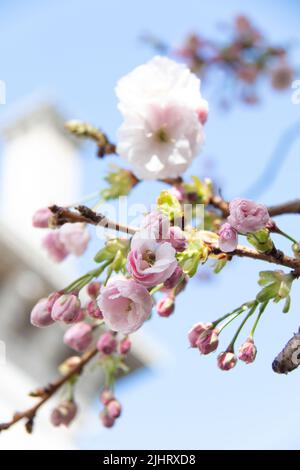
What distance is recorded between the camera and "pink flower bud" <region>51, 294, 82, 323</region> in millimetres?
1348

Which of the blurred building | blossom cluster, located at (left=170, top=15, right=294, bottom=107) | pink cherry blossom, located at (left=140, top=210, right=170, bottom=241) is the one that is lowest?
the blurred building

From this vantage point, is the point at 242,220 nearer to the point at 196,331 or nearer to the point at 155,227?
the point at 155,227

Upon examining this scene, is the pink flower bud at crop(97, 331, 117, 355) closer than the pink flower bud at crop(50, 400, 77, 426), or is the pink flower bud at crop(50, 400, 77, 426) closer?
the pink flower bud at crop(97, 331, 117, 355)

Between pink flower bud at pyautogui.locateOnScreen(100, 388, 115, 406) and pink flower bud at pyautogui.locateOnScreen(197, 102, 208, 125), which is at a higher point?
pink flower bud at pyautogui.locateOnScreen(197, 102, 208, 125)

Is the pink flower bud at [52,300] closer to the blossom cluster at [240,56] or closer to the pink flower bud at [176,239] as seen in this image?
the pink flower bud at [176,239]

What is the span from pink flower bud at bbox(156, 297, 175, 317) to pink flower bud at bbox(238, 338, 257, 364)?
24 cm

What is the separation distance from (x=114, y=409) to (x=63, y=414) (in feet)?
0.44

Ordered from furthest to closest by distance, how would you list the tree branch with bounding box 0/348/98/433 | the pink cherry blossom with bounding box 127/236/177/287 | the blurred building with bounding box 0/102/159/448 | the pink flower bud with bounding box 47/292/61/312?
the blurred building with bounding box 0/102/159/448
the tree branch with bounding box 0/348/98/433
the pink flower bud with bounding box 47/292/61/312
the pink cherry blossom with bounding box 127/236/177/287

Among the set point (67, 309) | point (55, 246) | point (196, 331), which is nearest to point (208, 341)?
point (196, 331)

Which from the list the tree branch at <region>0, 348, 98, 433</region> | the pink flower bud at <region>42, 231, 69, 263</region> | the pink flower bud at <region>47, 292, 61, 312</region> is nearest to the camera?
the pink flower bud at <region>47, 292, 61, 312</region>

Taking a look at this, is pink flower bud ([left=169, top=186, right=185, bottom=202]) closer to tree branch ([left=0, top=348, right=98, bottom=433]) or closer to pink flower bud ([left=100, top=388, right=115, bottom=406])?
tree branch ([left=0, top=348, right=98, bottom=433])

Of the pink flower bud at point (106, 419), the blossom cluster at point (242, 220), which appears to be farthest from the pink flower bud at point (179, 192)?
the pink flower bud at point (106, 419)

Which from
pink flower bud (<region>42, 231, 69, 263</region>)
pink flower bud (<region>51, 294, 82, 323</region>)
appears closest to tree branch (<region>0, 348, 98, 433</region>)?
pink flower bud (<region>42, 231, 69, 263</region>)
